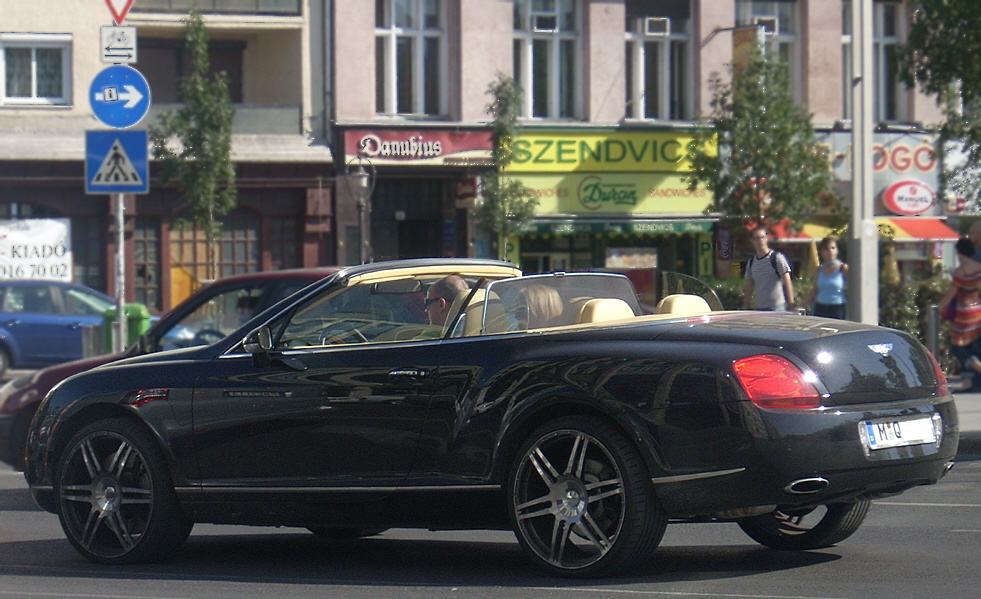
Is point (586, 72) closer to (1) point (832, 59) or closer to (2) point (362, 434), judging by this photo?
(1) point (832, 59)

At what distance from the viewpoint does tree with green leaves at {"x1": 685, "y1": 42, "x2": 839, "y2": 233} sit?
2856 centimetres

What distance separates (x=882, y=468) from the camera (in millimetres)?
6105

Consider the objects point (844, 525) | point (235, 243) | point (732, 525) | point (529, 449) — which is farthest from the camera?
point (235, 243)

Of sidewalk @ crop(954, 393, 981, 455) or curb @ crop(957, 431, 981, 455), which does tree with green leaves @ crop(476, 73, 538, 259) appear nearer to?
sidewalk @ crop(954, 393, 981, 455)

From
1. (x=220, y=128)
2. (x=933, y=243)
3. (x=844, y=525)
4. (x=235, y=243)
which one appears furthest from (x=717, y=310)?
(x=933, y=243)

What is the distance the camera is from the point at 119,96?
47.6ft

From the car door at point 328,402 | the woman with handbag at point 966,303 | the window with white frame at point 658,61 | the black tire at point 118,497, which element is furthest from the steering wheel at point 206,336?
the window with white frame at point 658,61

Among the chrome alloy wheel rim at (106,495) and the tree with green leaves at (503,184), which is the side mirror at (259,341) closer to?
the chrome alloy wheel rim at (106,495)

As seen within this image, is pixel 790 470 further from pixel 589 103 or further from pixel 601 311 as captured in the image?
pixel 589 103

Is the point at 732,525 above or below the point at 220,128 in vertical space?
below

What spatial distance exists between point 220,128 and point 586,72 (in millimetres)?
7666

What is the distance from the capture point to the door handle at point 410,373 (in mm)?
6664

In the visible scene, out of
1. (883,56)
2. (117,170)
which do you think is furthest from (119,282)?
(883,56)

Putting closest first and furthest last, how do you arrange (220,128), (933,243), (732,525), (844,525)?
(844,525)
(732,525)
(220,128)
(933,243)
